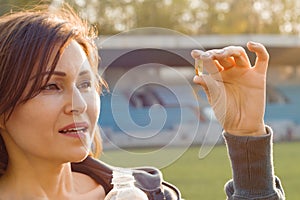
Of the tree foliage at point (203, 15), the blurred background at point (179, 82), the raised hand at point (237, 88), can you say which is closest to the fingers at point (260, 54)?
the raised hand at point (237, 88)

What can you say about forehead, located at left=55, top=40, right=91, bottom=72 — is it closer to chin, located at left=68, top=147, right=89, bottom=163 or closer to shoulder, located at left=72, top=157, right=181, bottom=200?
chin, located at left=68, top=147, right=89, bottom=163

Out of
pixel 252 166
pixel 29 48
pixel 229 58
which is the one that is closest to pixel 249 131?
pixel 252 166

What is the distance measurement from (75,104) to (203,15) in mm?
32184

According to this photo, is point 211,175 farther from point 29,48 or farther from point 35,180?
point 29,48

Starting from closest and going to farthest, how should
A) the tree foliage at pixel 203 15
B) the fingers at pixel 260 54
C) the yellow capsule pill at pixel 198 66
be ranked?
1. the yellow capsule pill at pixel 198 66
2. the fingers at pixel 260 54
3. the tree foliage at pixel 203 15

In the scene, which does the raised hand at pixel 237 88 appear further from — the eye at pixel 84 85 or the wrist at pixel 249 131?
the eye at pixel 84 85

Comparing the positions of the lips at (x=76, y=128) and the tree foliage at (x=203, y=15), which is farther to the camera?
the tree foliage at (x=203, y=15)

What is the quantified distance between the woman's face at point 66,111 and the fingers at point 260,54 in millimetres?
340

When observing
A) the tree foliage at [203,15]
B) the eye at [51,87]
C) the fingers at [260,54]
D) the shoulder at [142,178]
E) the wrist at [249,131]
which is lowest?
the tree foliage at [203,15]

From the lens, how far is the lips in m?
1.60

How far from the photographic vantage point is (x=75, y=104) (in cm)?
158

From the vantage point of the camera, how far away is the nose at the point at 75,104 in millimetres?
1582

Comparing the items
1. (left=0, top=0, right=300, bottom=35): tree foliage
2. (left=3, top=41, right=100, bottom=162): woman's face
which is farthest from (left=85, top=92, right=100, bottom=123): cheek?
(left=0, top=0, right=300, bottom=35): tree foliage

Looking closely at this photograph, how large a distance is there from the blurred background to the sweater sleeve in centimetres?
6
